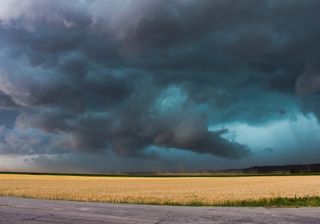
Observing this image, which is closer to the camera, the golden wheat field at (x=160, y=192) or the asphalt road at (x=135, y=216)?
the asphalt road at (x=135, y=216)

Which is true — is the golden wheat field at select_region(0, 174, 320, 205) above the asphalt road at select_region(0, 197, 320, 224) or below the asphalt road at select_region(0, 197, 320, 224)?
above

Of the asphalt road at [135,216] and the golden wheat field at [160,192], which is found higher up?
the golden wheat field at [160,192]

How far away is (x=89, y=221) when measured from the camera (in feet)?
46.5

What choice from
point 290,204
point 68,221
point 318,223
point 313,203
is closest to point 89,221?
point 68,221

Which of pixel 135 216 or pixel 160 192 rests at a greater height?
pixel 160 192

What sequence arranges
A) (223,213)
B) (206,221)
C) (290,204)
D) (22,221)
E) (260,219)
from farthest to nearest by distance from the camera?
(290,204), (223,213), (260,219), (206,221), (22,221)

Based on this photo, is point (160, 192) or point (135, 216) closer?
point (135, 216)

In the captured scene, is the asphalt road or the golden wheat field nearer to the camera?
the asphalt road

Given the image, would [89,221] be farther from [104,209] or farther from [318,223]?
[318,223]

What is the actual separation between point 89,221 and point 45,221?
1.33m

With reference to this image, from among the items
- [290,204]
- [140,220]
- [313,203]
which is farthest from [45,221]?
[313,203]

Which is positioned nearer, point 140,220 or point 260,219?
point 140,220

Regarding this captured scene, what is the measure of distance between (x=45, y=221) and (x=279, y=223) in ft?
24.9

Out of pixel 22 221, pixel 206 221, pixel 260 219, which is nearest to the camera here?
pixel 22 221
